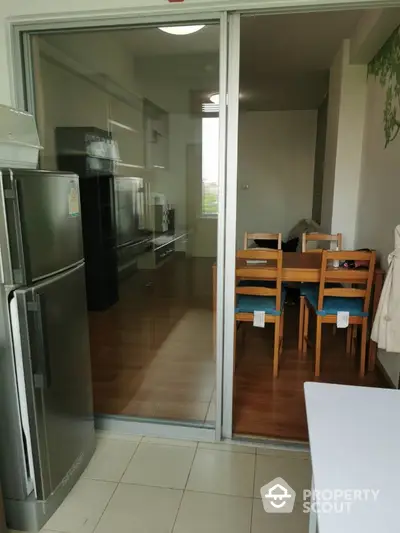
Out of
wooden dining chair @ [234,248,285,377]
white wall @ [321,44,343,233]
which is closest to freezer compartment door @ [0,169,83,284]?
wooden dining chair @ [234,248,285,377]

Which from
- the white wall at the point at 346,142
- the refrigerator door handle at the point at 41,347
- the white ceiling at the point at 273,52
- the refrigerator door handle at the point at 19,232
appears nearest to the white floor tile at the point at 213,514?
the refrigerator door handle at the point at 41,347

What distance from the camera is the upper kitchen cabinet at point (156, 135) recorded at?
2.45 meters

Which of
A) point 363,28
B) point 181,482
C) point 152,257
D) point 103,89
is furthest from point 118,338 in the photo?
point 363,28

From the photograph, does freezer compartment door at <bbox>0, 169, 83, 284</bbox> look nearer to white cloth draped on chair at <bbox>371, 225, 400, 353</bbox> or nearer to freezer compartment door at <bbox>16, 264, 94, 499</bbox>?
freezer compartment door at <bbox>16, 264, 94, 499</bbox>

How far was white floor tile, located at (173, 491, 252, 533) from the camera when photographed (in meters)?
1.66

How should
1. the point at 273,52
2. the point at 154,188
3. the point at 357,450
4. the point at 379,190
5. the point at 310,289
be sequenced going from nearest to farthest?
1. the point at 357,450
2. the point at 154,188
3. the point at 379,190
4. the point at 310,289
5. the point at 273,52

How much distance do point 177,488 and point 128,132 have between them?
219 cm

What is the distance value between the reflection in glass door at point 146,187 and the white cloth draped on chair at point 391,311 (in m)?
0.96

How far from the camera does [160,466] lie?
204cm

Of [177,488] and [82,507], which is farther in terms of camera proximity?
[177,488]

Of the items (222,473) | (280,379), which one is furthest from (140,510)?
(280,379)

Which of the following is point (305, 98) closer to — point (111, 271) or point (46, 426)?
point (111, 271)

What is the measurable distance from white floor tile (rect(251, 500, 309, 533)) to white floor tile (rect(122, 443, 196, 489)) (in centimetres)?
38

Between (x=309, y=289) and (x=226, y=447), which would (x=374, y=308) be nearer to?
(x=309, y=289)
